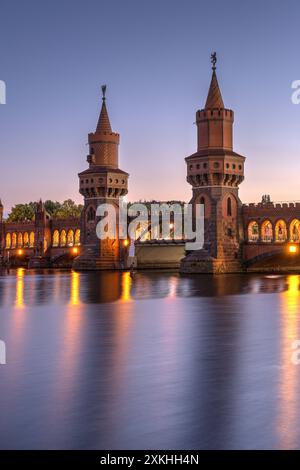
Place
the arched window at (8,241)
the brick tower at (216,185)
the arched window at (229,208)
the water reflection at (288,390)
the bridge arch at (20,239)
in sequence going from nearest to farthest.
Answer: the water reflection at (288,390)
the brick tower at (216,185)
the arched window at (229,208)
the bridge arch at (20,239)
the arched window at (8,241)

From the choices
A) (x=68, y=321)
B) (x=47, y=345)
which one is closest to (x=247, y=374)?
(x=47, y=345)

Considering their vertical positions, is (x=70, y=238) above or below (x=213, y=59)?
below

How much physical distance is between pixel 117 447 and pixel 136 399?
2.67 m

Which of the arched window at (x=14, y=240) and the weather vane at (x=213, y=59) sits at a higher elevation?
the weather vane at (x=213, y=59)

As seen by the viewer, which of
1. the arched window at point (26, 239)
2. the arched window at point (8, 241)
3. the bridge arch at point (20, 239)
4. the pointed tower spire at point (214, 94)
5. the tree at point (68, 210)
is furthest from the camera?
the tree at point (68, 210)

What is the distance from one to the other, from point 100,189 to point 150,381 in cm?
6862

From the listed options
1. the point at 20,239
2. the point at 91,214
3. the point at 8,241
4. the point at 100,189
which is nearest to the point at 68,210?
the point at 8,241

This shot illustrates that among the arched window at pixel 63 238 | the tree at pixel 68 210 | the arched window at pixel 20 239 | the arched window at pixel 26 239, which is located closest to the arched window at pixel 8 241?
the arched window at pixel 20 239

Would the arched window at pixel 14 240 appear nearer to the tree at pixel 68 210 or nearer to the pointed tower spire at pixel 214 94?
the tree at pixel 68 210

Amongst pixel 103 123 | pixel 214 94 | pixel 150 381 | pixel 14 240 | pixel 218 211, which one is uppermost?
pixel 214 94

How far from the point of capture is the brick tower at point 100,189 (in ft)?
267

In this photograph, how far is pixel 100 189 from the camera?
81688 mm

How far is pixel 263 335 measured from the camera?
2091 centimetres

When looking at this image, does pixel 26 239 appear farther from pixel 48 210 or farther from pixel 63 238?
pixel 48 210
